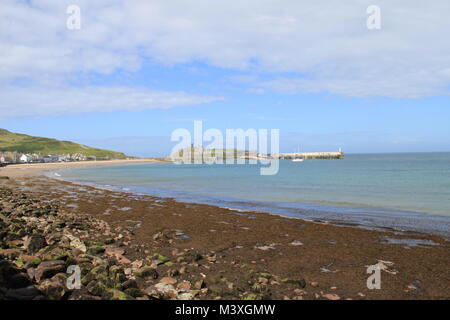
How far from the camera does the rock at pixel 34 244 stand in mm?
9801

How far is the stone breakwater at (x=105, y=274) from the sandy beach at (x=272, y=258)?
4 cm

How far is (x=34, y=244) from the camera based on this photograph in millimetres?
10016

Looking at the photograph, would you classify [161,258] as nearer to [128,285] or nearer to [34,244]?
[128,285]

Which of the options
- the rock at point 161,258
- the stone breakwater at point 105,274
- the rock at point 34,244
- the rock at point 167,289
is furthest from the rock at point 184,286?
the rock at point 34,244

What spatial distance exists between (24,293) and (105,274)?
1825 millimetres

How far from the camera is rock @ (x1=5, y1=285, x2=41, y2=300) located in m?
6.19

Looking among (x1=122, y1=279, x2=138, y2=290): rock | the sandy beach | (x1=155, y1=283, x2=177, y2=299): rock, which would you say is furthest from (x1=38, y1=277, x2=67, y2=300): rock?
(x1=155, y1=283, x2=177, y2=299): rock

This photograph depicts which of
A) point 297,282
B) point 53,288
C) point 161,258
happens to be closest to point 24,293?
point 53,288

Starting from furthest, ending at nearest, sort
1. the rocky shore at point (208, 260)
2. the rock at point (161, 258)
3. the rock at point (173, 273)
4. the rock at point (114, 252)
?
the rock at point (114, 252) < the rock at point (161, 258) < the rock at point (173, 273) < the rocky shore at point (208, 260)

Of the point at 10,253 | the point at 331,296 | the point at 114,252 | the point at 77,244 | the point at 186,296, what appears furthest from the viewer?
the point at 77,244

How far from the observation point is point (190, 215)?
19.5 metres

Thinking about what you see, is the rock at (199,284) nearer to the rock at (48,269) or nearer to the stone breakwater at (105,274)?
the stone breakwater at (105,274)

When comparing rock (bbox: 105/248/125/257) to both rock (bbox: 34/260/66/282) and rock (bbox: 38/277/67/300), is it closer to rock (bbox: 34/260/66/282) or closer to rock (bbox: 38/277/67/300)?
rock (bbox: 34/260/66/282)
